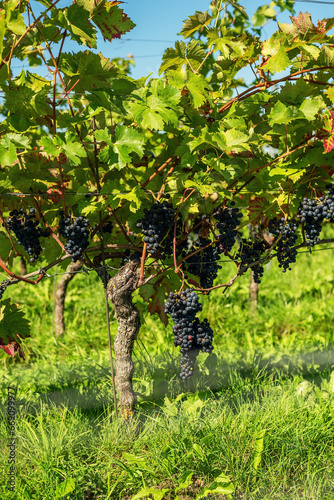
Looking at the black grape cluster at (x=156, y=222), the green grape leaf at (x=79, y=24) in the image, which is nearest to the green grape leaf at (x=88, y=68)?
the green grape leaf at (x=79, y=24)

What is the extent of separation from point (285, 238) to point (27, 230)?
1411mm

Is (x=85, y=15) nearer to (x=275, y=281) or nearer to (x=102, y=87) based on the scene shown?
(x=102, y=87)

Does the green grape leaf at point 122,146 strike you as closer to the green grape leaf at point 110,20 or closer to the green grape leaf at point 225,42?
the green grape leaf at point 110,20

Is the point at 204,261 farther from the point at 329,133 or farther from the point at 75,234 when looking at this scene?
the point at 329,133

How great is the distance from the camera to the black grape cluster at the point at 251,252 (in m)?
2.70

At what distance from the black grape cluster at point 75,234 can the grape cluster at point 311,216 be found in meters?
1.17

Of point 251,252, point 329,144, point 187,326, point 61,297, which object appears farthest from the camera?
point 61,297

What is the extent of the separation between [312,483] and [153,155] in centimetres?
188

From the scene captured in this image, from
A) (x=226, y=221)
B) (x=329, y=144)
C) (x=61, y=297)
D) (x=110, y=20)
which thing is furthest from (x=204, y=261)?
(x=61, y=297)


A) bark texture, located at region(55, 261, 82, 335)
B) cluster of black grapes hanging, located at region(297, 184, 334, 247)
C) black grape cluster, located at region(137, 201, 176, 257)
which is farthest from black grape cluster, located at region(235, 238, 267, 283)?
bark texture, located at region(55, 261, 82, 335)

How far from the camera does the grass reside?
7.30ft

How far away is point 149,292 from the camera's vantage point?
107 inches

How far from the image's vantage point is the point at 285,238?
2.62m

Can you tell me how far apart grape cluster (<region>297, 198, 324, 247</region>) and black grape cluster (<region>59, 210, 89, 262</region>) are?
1.17 m
